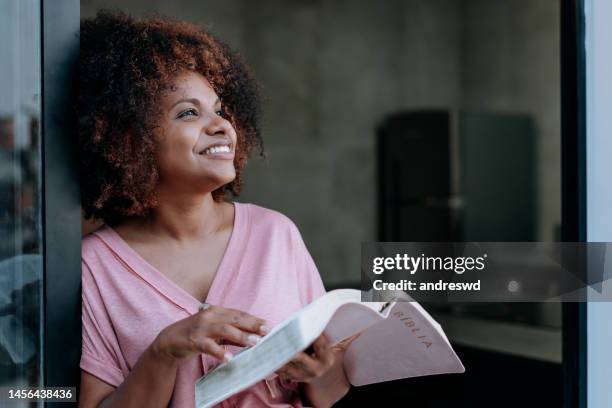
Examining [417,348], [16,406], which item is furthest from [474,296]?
[16,406]

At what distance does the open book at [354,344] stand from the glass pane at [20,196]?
33 centimetres

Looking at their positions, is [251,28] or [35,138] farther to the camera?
[251,28]

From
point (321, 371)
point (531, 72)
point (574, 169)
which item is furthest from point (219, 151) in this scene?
point (531, 72)

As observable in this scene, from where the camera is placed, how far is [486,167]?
5.68 m

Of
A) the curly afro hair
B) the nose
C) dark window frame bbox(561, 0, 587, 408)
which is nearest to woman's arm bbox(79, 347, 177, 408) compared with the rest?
the curly afro hair

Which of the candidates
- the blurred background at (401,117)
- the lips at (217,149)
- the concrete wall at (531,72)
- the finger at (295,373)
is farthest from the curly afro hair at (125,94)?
the concrete wall at (531,72)

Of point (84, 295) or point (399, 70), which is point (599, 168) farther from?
point (399, 70)

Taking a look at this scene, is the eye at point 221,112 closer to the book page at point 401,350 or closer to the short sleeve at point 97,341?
the short sleeve at point 97,341

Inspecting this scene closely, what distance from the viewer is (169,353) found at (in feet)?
4.07

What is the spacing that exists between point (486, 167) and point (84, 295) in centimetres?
465

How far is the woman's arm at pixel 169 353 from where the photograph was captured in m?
Result: 1.20

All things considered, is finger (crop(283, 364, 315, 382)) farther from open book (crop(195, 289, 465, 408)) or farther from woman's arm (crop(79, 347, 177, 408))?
woman's arm (crop(79, 347, 177, 408))

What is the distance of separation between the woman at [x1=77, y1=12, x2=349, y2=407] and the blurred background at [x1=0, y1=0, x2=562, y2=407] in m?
3.44

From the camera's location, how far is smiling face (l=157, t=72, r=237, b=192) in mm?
1438
